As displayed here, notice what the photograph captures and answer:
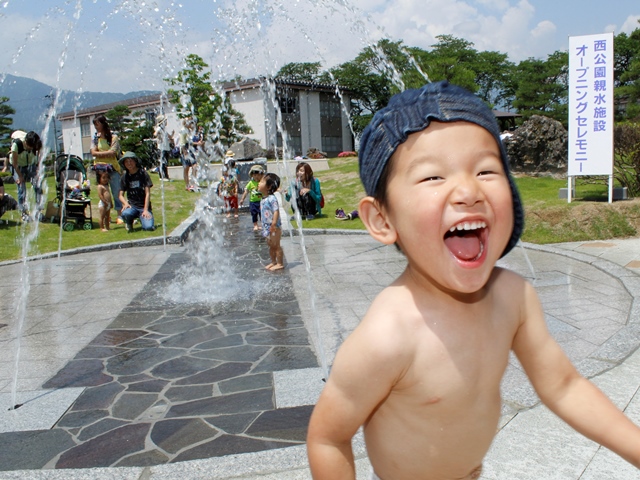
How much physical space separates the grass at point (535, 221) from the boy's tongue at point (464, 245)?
19.5 feet

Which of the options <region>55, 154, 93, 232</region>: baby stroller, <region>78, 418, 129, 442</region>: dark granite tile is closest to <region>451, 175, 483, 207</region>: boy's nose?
<region>78, 418, 129, 442</region>: dark granite tile

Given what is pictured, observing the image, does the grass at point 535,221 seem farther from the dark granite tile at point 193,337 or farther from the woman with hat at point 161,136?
the dark granite tile at point 193,337

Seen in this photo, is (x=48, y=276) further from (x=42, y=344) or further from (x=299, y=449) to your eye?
(x=299, y=449)

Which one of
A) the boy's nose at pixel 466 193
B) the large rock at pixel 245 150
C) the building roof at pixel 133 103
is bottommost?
the boy's nose at pixel 466 193

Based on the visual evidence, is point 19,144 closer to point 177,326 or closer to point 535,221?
point 177,326

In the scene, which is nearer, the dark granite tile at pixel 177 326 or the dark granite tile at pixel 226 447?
the dark granite tile at pixel 226 447

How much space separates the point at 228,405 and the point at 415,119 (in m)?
3.00

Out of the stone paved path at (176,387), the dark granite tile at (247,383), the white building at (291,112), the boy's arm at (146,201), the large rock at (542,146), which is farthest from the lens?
the white building at (291,112)

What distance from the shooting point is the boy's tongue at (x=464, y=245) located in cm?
119

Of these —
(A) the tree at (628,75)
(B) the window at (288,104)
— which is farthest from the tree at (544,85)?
(B) the window at (288,104)

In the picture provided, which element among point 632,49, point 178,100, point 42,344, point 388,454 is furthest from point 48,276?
point 632,49

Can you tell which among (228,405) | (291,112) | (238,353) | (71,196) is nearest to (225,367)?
(238,353)

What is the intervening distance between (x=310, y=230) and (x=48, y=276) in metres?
5.31

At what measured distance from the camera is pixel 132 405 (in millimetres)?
3877
